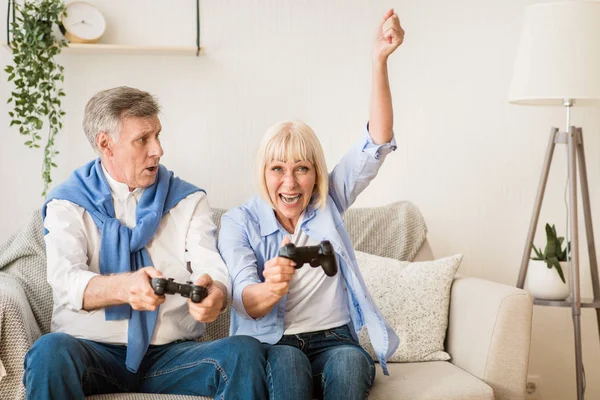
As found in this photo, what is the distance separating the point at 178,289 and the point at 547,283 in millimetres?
1549

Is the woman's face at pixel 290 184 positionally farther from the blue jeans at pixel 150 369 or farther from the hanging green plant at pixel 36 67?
the hanging green plant at pixel 36 67

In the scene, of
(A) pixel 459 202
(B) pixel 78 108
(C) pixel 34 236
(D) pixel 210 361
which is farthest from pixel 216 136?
(D) pixel 210 361

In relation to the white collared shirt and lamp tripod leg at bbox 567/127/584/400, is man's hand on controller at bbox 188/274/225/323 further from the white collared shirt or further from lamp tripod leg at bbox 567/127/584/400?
lamp tripod leg at bbox 567/127/584/400

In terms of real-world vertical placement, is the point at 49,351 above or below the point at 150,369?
above

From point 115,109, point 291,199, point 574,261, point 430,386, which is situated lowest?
point 430,386

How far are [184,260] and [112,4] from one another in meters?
1.20

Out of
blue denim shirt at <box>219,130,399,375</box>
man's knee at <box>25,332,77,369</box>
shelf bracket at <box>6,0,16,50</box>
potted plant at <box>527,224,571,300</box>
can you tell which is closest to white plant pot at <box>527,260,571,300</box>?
potted plant at <box>527,224,571,300</box>

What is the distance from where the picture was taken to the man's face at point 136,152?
1992mm

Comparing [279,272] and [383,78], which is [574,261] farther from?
[279,272]

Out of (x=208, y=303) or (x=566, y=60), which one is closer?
(x=208, y=303)

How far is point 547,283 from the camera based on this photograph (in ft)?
8.86

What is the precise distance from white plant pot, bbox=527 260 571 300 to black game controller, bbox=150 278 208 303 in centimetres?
145

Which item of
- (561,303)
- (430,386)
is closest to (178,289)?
(430,386)

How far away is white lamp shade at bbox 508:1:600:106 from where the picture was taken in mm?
2625
